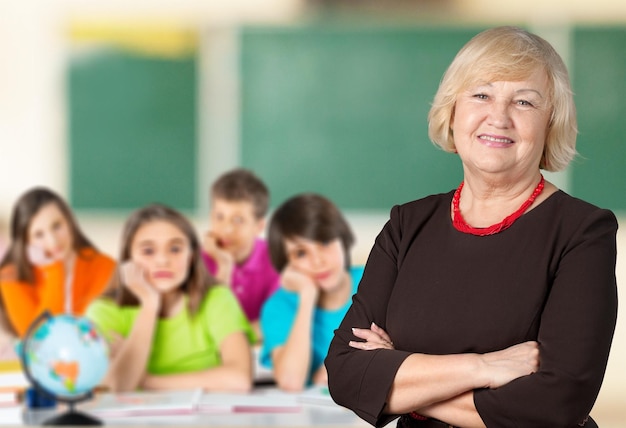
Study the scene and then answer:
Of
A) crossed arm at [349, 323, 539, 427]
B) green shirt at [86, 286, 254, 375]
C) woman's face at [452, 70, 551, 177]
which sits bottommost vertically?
green shirt at [86, 286, 254, 375]

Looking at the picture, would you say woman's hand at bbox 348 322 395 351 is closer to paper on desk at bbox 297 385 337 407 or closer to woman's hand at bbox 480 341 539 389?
woman's hand at bbox 480 341 539 389

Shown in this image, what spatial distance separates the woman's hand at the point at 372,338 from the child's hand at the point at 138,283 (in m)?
2.85

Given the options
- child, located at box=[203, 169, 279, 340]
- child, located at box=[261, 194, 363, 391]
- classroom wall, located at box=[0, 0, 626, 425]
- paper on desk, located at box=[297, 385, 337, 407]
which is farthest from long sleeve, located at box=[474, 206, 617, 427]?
classroom wall, located at box=[0, 0, 626, 425]

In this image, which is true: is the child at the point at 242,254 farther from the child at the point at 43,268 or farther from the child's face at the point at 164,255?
the child at the point at 43,268

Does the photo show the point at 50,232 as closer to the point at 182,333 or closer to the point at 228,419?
the point at 182,333

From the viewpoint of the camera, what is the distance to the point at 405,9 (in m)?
5.26

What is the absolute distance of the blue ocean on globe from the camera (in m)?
3.71

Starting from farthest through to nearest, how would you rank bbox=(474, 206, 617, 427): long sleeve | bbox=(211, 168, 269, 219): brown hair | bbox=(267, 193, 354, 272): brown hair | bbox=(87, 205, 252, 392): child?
bbox=(211, 168, 269, 219): brown hair → bbox=(267, 193, 354, 272): brown hair → bbox=(87, 205, 252, 392): child → bbox=(474, 206, 617, 427): long sleeve

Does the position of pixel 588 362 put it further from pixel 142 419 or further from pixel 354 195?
pixel 354 195

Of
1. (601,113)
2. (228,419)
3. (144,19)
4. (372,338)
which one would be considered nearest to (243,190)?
(144,19)

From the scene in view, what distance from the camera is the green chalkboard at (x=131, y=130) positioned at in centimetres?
522

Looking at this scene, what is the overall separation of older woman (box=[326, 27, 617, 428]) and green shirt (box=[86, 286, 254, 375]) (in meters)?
2.85

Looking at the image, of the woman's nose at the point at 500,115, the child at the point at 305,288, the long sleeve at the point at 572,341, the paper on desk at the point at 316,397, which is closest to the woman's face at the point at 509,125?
the woman's nose at the point at 500,115

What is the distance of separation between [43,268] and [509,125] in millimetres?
3692
